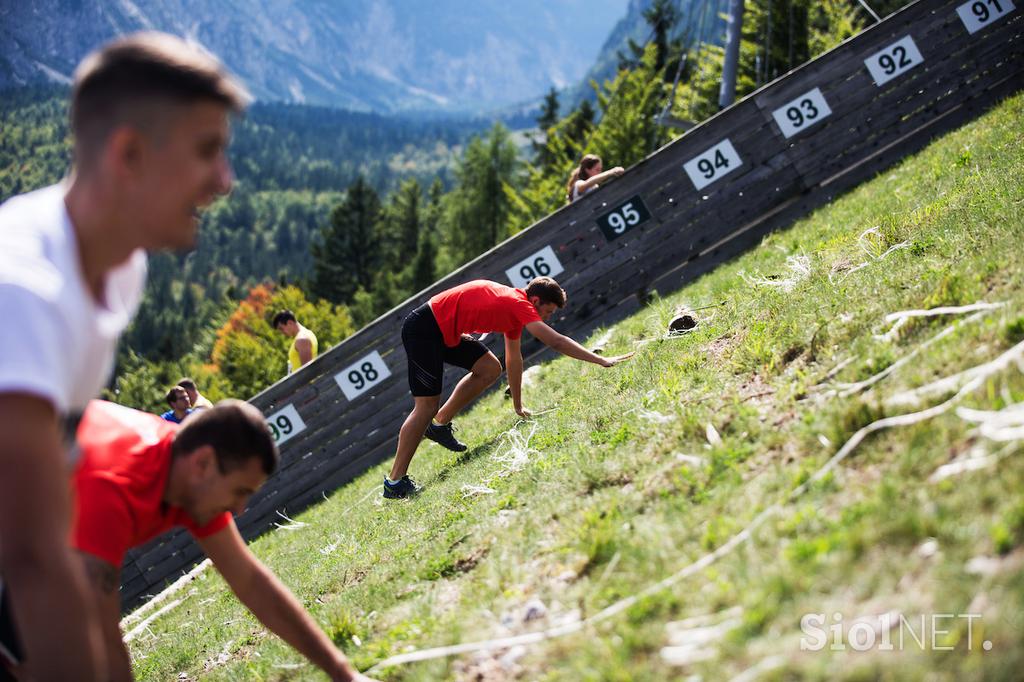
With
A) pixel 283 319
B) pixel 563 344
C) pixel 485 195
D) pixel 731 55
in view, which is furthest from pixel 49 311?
pixel 485 195

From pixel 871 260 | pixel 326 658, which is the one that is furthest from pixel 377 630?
pixel 871 260

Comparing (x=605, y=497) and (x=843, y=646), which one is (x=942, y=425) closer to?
(x=843, y=646)

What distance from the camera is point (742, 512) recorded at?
Answer: 3674 millimetres

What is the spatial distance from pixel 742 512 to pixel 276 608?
7.58ft

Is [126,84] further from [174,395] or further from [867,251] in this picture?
[174,395]

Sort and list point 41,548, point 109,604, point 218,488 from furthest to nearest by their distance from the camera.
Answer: point 218,488 → point 109,604 → point 41,548

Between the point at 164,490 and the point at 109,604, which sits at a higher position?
the point at 164,490

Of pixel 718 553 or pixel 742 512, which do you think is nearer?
pixel 718 553

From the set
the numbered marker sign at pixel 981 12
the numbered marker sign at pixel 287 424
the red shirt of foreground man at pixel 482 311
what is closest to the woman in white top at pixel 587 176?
the red shirt of foreground man at pixel 482 311

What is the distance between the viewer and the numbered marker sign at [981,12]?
42.1ft

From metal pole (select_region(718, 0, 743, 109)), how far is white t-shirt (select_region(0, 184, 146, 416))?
1547 cm

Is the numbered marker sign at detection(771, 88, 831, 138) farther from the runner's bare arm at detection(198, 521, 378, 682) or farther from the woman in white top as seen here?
the runner's bare arm at detection(198, 521, 378, 682)

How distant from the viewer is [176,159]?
202cm

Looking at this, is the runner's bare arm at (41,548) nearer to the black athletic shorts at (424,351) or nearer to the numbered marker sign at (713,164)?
the black athletic shorts at (424,351)
